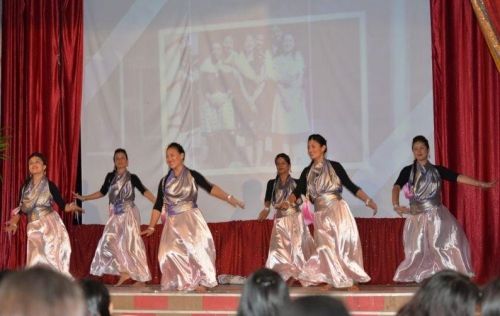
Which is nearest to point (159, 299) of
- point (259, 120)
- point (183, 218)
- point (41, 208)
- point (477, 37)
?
point (183, 218)

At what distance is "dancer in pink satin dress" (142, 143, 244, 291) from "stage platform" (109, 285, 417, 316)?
0.71 feet

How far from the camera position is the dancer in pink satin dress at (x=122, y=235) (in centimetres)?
930

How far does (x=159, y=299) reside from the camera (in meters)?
8.08

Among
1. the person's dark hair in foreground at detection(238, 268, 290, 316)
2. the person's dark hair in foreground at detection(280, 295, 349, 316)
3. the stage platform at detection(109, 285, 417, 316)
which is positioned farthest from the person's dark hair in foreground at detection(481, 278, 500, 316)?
the stage platform at detection(109, 285, 417, 316)

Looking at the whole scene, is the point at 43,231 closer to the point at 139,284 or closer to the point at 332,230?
the point at 139,284

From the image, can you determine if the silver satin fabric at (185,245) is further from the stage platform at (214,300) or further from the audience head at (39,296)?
the audience head at (39,296)

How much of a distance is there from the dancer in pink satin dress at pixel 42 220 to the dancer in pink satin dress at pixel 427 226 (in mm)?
3551

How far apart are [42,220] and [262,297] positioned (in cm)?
673

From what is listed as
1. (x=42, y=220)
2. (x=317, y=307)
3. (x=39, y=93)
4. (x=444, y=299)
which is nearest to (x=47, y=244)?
(x=42, y=220)

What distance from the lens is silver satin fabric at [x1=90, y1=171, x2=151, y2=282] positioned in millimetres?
9297

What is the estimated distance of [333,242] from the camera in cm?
819

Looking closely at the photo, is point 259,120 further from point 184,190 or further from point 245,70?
point 184,190

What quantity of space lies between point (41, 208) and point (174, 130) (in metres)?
1.94

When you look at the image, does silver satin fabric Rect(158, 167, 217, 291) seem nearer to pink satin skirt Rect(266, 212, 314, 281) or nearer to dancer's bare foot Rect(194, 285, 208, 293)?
dancer's bare foot Rect(194, 285, 208, 293)
